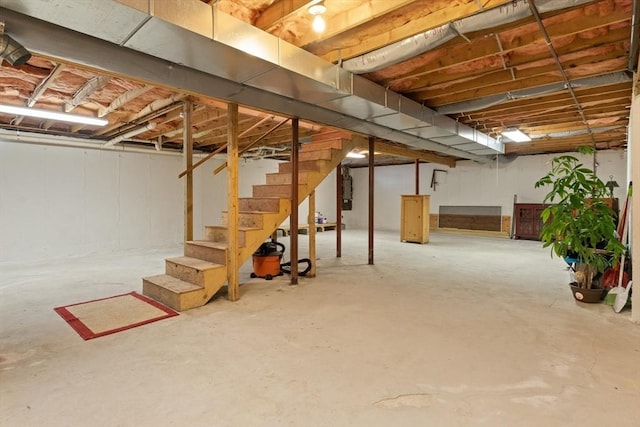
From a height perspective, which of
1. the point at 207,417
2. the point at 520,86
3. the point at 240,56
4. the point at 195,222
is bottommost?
the point at 207,417

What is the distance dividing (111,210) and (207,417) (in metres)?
6.26

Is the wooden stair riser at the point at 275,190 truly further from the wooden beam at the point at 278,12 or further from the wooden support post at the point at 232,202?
the wooden beam at the point at 278,12

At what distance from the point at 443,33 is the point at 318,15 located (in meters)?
0.88

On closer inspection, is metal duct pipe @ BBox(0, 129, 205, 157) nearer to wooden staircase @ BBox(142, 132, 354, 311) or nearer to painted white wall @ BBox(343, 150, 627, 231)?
wooden staircase @ BBox(142, 132, 354, 311)

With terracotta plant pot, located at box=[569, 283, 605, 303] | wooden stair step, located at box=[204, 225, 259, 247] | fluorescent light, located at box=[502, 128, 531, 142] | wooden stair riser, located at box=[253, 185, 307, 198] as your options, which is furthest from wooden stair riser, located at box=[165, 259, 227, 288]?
fluorescent light, located at box=[502, 128, 531, 142]

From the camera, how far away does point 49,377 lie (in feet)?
6.46

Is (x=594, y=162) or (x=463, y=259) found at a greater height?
(x=594, y=162)

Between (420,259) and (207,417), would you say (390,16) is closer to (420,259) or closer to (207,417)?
(207,417)

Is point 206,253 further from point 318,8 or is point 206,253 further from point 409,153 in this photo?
point 409,153

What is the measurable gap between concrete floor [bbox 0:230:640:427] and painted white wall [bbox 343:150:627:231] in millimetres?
5917

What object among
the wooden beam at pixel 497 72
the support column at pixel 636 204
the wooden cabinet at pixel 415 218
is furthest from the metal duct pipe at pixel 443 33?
the wooden cabinet at pixel 415 218

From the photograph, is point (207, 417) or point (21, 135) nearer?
point (207, 417)

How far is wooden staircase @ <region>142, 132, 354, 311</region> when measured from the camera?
10.8 ft

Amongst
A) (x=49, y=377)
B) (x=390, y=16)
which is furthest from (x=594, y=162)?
(x=49, y=377)
